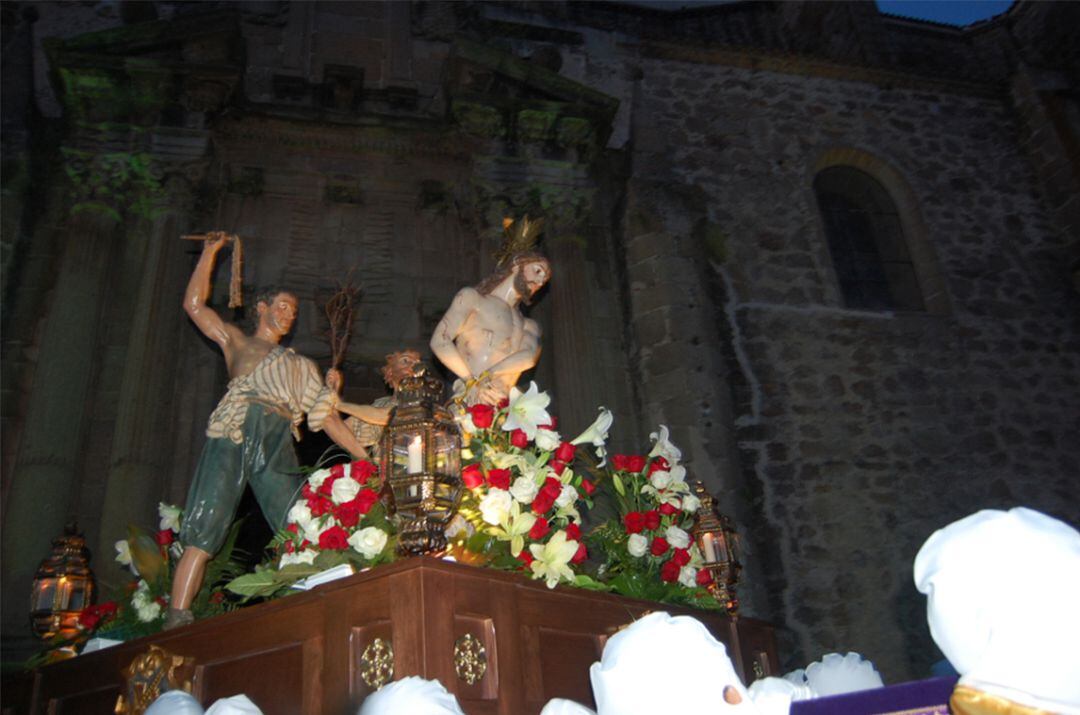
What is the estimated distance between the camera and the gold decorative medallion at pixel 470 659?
9.04 feet

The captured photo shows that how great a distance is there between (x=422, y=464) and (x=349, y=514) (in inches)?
22.7

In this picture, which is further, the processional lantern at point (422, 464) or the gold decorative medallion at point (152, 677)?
the gold decorative medallion at point (152, 677)

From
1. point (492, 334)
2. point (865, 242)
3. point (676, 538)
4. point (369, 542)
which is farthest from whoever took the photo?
point (865, 242)

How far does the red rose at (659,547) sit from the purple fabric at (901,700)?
2.16 meters

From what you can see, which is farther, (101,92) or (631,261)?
(631,261)

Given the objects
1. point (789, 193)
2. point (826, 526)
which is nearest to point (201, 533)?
point (826, 526)

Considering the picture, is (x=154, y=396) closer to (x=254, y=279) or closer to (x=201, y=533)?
(x=254, y=279)

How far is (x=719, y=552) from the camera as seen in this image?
467 centimetres

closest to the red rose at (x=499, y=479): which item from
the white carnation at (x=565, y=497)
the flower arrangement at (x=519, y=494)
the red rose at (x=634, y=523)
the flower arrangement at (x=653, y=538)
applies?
the flower arrangement at (x=519, y=494)

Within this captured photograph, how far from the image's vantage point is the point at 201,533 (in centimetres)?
424

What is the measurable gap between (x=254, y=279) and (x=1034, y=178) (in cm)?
1019

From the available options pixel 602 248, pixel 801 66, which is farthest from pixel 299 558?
pixel 801 66

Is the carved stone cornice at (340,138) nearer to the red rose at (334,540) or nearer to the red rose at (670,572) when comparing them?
the red rose at (670,572)

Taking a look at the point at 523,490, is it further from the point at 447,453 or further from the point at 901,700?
the point at 901,700
